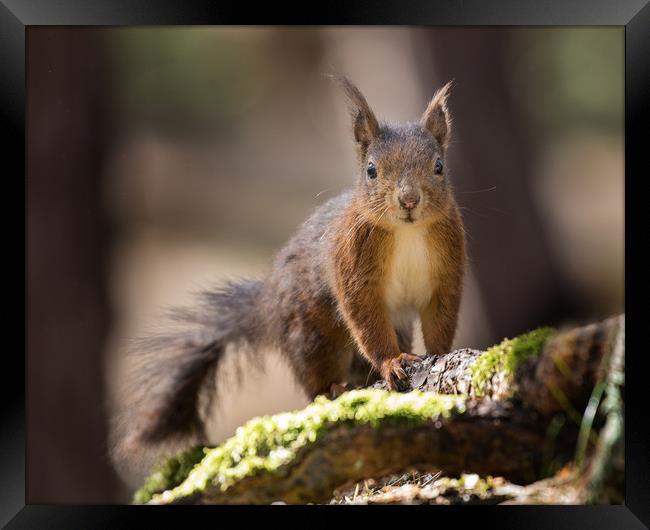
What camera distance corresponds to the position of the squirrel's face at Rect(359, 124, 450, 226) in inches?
114

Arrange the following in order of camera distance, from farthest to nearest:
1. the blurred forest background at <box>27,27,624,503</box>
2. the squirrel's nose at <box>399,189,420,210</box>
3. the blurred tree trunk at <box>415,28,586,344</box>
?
1. the blurred tree trunk at <box>415,28,586,344</box>
2. the blurred forest background at <box>27,27,624,503</box>
3. the squirrel's nose at <box>399,189,420,210</box>

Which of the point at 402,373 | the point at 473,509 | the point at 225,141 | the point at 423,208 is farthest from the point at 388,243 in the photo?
the point at 225,141

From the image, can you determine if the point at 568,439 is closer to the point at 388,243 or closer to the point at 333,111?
the point at 388,243

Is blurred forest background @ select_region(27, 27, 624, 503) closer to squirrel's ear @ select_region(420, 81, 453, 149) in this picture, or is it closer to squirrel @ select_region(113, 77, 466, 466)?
squirrel @ select_region(113, 77, 466, 466)

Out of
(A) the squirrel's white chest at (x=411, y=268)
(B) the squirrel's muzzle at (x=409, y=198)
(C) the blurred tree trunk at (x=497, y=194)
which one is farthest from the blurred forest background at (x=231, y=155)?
(B) the squirrel's muzzle at (x=409, y=198)

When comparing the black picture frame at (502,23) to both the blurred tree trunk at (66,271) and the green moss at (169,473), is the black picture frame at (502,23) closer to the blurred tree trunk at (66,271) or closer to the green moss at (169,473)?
the blurred tree trunk at (66,271)

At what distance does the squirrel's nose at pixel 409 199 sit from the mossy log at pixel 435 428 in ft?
1.94

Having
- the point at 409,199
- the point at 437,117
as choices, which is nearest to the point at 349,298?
the point at 409,199

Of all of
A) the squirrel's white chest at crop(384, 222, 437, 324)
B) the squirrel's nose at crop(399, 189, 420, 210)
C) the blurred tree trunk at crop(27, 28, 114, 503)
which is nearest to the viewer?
the squirrel's nose at crop(399, 189, 420, 210)

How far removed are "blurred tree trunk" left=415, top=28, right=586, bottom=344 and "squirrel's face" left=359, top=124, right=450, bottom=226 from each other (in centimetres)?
143

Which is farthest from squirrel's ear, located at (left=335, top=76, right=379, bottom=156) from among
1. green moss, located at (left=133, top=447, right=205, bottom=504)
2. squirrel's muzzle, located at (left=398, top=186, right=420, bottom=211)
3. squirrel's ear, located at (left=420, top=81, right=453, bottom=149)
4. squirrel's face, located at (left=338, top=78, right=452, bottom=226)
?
green moss, located at (left=133, top=447, right=205, bottom=504)

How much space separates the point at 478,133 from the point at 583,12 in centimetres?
182

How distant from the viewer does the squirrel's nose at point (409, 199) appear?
285cm

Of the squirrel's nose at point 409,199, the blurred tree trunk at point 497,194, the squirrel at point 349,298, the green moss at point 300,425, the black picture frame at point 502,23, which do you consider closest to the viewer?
the green moss at point 300,425
